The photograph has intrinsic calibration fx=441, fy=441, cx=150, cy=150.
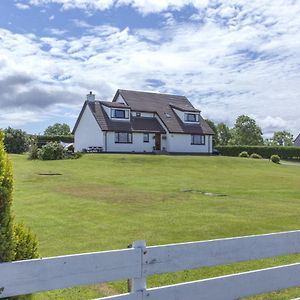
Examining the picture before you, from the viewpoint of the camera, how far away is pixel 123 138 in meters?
52.2

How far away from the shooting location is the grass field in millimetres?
9469

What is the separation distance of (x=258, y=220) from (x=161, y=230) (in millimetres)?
3736

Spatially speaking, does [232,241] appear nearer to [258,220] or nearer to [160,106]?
[258,220]

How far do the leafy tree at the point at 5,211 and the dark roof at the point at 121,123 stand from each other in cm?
4590

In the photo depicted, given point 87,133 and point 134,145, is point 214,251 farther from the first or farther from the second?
point 87,133

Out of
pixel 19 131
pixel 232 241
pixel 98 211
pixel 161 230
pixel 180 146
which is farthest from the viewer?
pixel 180 146

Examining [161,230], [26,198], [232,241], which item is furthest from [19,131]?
[232,241]

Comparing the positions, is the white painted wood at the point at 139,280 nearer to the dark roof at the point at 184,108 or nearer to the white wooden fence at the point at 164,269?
the white wooden fence at the point at 164,269

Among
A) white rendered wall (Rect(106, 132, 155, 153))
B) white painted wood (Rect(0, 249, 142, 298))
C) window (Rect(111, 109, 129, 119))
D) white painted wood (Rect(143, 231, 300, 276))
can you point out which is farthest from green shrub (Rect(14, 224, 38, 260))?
window (Rect(111, 109, 129, 119))

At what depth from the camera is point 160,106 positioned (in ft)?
192

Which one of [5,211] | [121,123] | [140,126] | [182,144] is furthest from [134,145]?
[5,211]

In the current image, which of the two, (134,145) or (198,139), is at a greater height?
(198,139)

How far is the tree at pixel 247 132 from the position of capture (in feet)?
356

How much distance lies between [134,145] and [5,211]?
1945 inches
